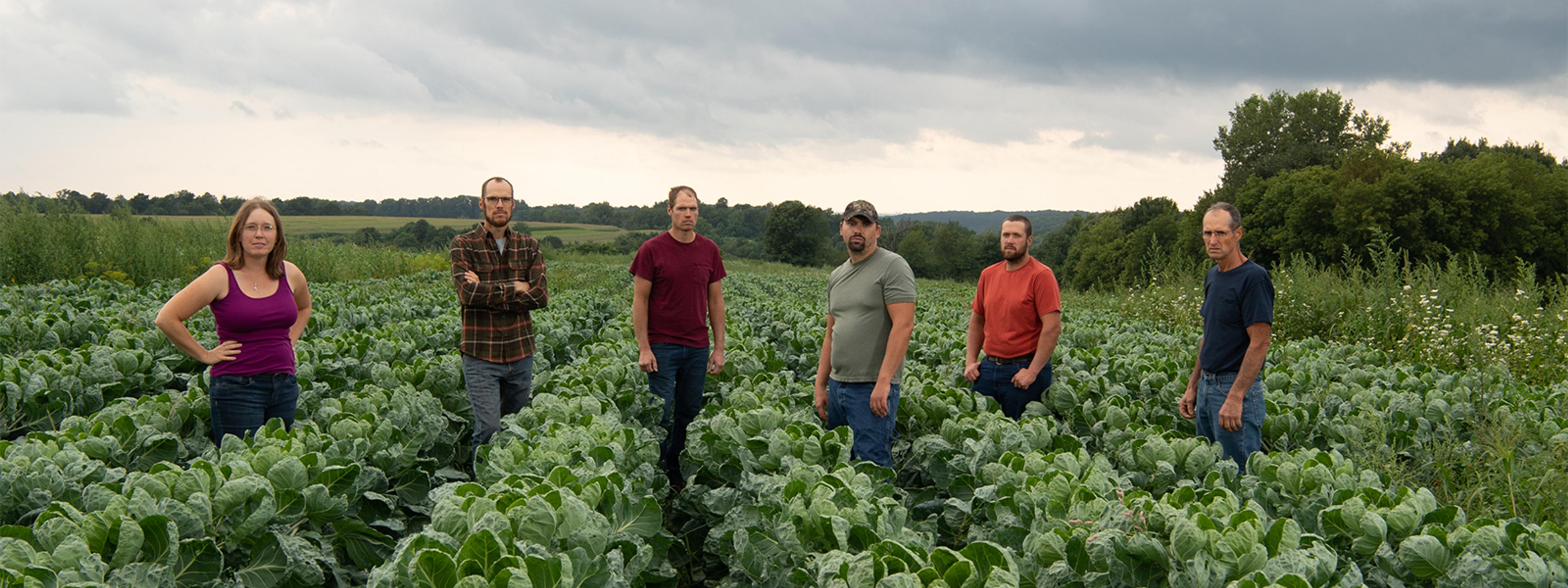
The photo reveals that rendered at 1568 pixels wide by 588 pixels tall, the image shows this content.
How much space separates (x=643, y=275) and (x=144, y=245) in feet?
57.0

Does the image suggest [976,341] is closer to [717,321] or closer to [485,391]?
[717,321]

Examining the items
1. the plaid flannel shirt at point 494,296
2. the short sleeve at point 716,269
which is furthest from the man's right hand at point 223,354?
the short sleeve at point 716,269

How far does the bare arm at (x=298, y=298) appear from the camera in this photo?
448 cm

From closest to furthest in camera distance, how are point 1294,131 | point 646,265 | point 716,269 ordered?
point 646,265 < point 716,269 < point 1294,131

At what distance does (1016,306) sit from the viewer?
5.32 metres

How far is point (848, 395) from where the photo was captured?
4594mm

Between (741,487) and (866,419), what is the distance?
1011 millimetres

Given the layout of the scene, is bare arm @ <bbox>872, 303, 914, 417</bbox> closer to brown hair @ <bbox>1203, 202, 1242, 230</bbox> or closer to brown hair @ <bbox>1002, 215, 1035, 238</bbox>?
brown hair @ <bbox>1002, 215, 1035, 238</bbox>

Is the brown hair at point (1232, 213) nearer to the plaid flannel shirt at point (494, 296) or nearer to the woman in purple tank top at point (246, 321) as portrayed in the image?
the plaid flannel shirt at point (494, 296)

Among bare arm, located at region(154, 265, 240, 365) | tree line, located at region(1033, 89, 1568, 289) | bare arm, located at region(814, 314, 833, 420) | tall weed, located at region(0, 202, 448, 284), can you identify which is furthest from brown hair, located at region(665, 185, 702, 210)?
tree line, located at region(1033, 89, 1568, 289)

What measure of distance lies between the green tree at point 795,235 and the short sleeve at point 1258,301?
277ft

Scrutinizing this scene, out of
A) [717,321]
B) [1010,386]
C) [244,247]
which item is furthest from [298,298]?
[1010,386]

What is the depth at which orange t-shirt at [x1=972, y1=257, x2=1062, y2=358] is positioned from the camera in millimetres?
5230

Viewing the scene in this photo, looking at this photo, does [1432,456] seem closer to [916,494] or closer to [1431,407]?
[1431,407]
